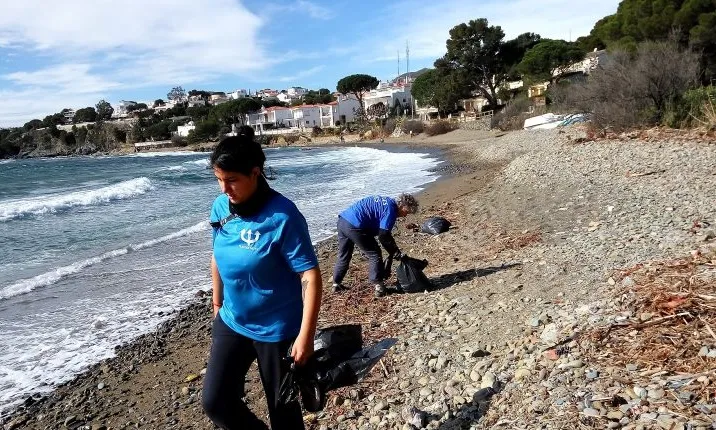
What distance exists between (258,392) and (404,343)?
54.5 inches

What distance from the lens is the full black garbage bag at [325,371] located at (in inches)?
105

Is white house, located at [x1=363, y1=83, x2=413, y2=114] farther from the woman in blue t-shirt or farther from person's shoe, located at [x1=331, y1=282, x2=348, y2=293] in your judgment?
the woman in blue t-shirt

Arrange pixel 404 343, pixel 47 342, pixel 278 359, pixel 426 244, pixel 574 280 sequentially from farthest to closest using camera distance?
pixel 426 244 → pixel 47 342 → pixel 574 280 → pixel 404 343 → pixel 278 359

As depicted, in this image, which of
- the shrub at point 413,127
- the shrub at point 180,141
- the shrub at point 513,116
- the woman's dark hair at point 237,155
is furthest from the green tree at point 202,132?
the woman's dark hair at point 237,155

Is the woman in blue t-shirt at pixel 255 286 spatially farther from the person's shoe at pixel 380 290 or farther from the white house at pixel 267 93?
the white house at pixel 267 93

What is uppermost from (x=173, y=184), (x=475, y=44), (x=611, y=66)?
(x=475, y=44)

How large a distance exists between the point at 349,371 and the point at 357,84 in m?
105

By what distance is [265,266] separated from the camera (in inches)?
103

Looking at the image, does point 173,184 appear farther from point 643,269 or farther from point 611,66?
point 643,269

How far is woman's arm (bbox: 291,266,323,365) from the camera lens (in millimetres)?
2557

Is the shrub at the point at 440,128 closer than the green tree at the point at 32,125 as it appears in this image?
Yes

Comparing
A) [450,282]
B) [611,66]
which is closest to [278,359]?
[450,282]

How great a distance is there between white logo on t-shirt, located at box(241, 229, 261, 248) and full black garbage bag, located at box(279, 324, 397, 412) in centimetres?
61

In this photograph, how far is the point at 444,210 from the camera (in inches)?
507
